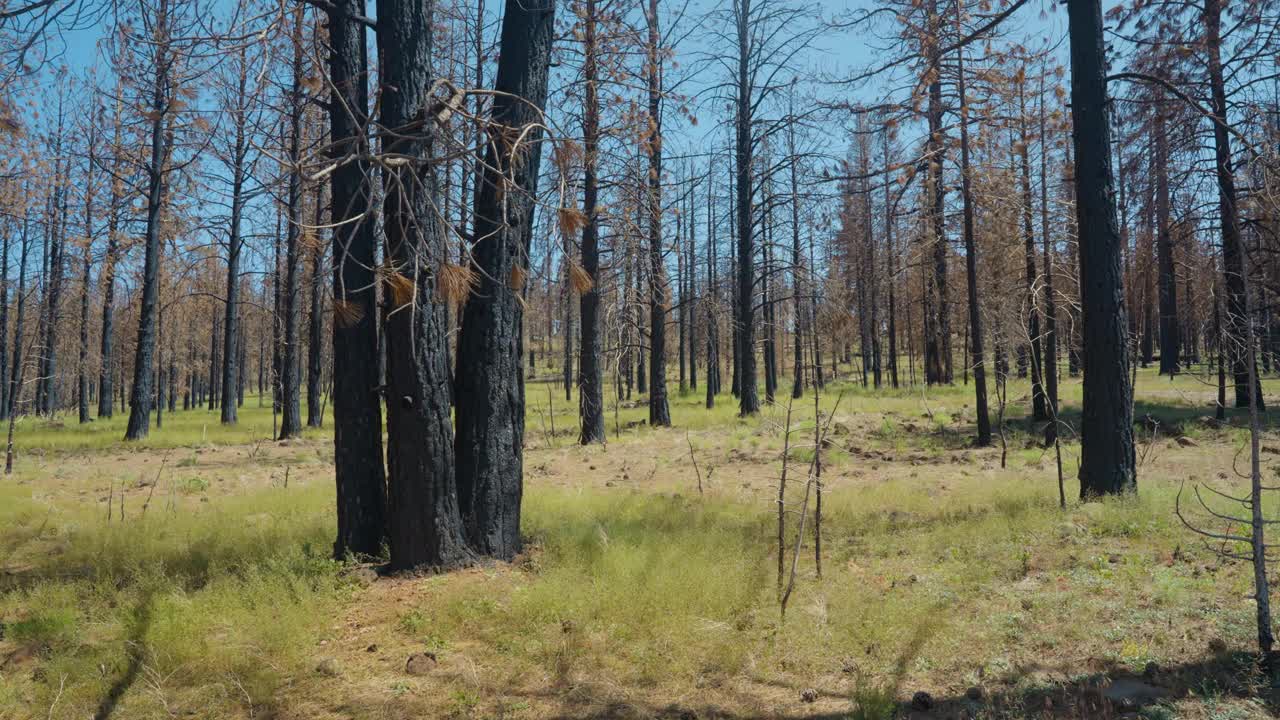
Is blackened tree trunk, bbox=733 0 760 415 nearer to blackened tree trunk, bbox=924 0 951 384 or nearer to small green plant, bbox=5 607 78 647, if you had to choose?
blackened tree trunk, bbox=924 0 951 384

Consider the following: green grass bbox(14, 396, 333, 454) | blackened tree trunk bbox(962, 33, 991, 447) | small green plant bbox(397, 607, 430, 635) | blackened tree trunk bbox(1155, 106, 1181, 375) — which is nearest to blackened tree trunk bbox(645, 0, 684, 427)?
blackened tree trunk bbox(962, 33, 991, 447)

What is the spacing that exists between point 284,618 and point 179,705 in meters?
0.81

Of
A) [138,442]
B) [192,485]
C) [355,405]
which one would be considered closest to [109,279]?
[138,442]

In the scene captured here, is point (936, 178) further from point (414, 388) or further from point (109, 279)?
point (109, 279)

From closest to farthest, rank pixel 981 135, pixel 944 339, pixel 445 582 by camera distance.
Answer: pixel 445 582, pixel 981 135, pixel 944 339

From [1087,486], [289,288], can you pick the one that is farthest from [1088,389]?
[289,288]

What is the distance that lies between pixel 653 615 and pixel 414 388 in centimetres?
252

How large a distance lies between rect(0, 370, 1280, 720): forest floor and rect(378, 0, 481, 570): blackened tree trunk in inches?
14.4

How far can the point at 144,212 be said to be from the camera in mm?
20594

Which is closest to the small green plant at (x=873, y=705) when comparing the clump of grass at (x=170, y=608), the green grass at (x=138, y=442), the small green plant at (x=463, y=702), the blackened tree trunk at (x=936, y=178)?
the small green plant at (x=463, y=702)

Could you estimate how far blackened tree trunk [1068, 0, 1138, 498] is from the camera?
7.40 meters

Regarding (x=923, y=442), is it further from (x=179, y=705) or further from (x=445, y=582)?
(x=179, y=705)

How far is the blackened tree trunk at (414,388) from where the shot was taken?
548 cm

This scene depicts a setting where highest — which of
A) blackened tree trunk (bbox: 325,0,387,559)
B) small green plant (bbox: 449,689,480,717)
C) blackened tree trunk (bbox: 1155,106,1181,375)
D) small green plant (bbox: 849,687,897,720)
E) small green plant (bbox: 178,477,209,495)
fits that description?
blackened tree trunk (bbox: 1155,106,1181,375)
